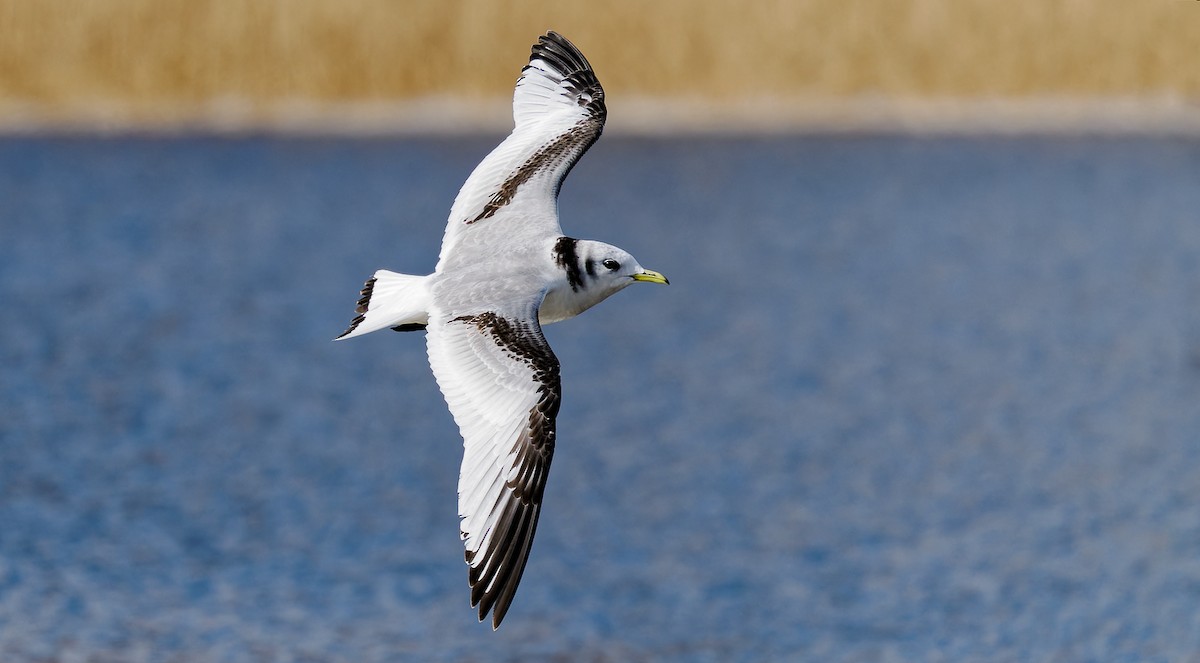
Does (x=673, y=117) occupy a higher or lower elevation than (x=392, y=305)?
higher

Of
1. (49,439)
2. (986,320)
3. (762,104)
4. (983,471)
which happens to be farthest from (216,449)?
(762,104)

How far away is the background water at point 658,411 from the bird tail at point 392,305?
259 inches

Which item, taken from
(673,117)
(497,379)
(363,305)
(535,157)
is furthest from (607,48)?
(497,379)

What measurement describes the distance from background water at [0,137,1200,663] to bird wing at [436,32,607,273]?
584 cm

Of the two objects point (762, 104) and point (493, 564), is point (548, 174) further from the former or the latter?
point (762, 104)

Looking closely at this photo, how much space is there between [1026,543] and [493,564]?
10.6 meters

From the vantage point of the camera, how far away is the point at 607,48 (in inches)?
1068

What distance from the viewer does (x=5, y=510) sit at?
1664 cm

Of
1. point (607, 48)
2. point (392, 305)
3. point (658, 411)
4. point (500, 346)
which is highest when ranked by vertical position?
point (607, 48)

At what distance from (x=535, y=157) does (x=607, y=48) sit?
1857 cm

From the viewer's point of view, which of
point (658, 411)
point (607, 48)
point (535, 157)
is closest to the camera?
point (535, 157)

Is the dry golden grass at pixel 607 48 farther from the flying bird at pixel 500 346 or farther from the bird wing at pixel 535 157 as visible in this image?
the flying bird at pixel 500 346

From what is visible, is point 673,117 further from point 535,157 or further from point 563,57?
A: point 535,157

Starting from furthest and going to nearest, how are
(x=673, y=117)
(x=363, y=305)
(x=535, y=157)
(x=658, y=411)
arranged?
1. (x=673, y=117)
2. (x=658, y=411)
3. (x=535, y=157)
4. (x=363, y=305)
